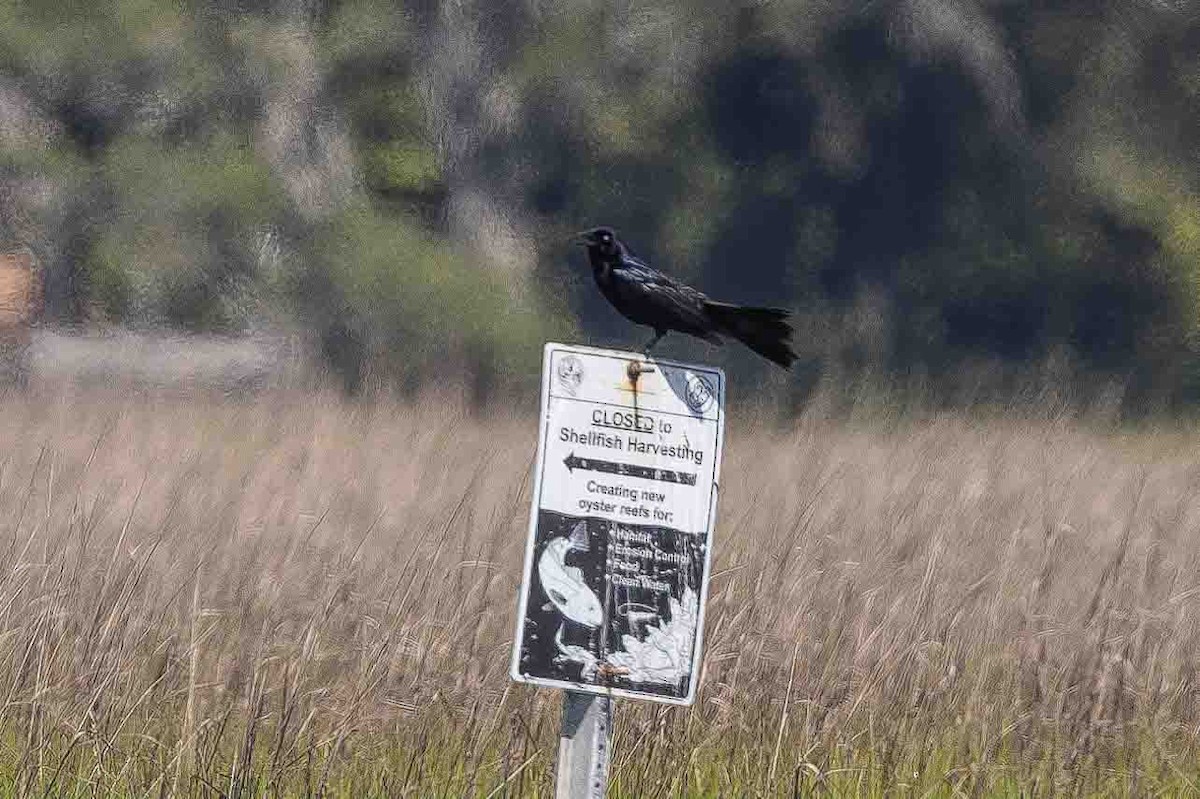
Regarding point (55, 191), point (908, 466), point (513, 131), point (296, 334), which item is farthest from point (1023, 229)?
point (908, 466)

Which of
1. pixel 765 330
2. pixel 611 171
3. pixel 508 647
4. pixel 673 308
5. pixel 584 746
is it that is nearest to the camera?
pixel 584 746

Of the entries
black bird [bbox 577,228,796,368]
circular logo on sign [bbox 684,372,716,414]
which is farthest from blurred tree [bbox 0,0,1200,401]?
circular logo on sign [bbox 684,372,716,414]

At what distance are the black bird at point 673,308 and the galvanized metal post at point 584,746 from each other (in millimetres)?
605

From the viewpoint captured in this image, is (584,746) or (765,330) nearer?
(584,746)

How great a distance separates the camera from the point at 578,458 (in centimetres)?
293

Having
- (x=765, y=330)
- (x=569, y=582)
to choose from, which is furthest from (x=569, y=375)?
(x=765, y=330)

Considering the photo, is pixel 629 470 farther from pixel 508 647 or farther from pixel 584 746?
pixel 508 647

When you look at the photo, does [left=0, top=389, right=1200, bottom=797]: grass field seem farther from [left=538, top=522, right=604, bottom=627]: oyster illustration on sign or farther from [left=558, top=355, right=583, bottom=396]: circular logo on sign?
[left=558, top=355, right=583, bottom=396]: circular logo on sign

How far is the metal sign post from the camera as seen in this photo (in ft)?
9.63

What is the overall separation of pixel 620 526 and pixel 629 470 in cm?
8

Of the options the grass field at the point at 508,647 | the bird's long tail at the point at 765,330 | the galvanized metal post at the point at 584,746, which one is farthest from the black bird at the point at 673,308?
the grass field at the point at 508,647

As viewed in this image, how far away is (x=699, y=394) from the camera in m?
2.96

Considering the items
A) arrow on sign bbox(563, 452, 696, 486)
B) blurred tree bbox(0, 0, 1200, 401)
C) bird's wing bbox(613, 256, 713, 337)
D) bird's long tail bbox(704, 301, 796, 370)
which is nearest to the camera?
arrow on sign bbox(563, 452, 696, 486)

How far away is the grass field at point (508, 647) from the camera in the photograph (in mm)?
3963
